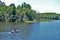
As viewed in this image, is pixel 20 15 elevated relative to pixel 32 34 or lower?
elevated

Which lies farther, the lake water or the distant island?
the distant island

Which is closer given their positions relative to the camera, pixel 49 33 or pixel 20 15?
pixel 49 33

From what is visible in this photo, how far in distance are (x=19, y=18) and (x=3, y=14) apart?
201 centimetres

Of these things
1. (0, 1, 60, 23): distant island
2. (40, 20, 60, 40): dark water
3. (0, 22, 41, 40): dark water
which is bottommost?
(40, 20, 60, 40): dark water

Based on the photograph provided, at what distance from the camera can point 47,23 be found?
71.9ft

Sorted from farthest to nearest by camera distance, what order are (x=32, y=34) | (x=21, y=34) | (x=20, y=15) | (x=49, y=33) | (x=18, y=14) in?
(x=18, y=14)
(x=20, y=15)
(x=49, y=33)
(x=32, y=34)
(x=21, y=34)

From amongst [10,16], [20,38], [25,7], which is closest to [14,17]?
[10,16]

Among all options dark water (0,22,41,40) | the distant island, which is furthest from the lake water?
the distant island

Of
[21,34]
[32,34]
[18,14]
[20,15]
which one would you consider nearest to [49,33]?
[32,34]

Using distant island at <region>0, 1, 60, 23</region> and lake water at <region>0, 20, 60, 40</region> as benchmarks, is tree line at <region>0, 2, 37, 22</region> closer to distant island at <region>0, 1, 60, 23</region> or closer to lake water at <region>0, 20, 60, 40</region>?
distant island at <region>0, 1, 60, 23</region>

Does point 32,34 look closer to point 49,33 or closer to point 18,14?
point 49,33

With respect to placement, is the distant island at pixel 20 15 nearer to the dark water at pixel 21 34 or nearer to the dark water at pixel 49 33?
the dark water at pixel 49 33

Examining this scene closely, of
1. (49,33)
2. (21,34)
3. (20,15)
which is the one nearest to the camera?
(21,34)

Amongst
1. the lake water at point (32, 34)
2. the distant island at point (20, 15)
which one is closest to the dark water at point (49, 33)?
the lake water at point (32, 34)
